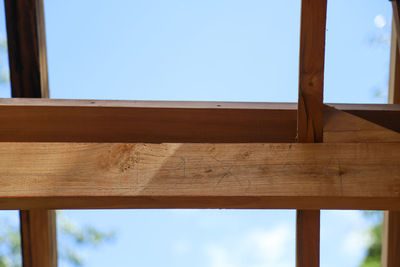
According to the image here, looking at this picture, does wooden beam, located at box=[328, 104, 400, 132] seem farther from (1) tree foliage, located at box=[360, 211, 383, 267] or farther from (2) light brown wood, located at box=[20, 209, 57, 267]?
(1) tree foliage, located at box=[360, 211, 383, 267]

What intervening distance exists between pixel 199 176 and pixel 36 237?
119cm

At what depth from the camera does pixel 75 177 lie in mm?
1377

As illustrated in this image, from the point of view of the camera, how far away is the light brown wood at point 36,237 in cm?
223

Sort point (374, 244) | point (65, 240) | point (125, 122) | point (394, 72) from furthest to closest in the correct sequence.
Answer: point (65, 240) → point (374, 244) → point (394, 72) → point (125, 122)

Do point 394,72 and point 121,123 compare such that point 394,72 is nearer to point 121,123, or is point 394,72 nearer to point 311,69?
point 311,69

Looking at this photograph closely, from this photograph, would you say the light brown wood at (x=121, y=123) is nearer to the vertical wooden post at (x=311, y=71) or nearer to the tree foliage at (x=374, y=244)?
the vertical wooden post at (x=311, y=71)

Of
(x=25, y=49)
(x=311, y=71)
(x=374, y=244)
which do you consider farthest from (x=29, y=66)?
(x=374, y=244)

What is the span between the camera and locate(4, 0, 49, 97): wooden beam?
2.14m

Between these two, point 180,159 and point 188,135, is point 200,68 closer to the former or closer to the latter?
point 188,135

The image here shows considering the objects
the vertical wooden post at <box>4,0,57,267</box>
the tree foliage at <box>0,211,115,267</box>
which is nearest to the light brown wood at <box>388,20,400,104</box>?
the vertical wooden post at <box>4,0,57,267</box>

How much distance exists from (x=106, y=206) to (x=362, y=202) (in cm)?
73

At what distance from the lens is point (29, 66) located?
2.17 metres

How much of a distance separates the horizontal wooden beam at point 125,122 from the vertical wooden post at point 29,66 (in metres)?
0.53

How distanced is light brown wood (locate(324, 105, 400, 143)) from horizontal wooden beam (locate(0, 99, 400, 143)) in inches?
10.3
